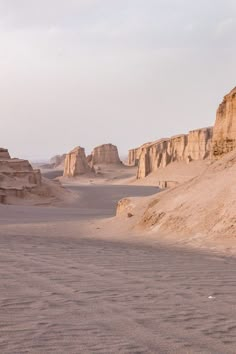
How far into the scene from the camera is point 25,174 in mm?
37938

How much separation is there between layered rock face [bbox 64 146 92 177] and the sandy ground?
66436 millimetres

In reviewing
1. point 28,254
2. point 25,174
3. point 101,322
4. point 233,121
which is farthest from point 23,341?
point 25,174

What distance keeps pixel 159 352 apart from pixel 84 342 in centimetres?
59

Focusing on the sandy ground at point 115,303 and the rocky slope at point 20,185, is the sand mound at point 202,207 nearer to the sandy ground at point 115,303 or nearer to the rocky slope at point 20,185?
the sandy ground at point 115,303

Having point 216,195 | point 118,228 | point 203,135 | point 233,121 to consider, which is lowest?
point 118,228

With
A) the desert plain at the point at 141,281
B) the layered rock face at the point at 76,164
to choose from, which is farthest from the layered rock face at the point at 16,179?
the layered rock face at the point at 76,164

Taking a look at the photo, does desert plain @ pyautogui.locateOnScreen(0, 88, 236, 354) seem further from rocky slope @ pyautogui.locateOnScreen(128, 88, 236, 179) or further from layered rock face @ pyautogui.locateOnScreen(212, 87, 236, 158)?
rocky slope @ pyautogui.locateOnScreen(128, 88, 236, 179)

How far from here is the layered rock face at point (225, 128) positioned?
684 inches

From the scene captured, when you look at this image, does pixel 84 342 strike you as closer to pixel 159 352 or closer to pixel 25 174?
pixel 159 352

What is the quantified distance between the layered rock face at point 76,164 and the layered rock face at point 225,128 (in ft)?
187

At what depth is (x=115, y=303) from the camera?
15.5 feet

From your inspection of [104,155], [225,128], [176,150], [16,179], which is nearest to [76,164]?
[176,150]

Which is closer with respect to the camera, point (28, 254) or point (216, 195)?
point (28, 254)

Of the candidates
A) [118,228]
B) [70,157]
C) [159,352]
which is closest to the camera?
[159,352]
